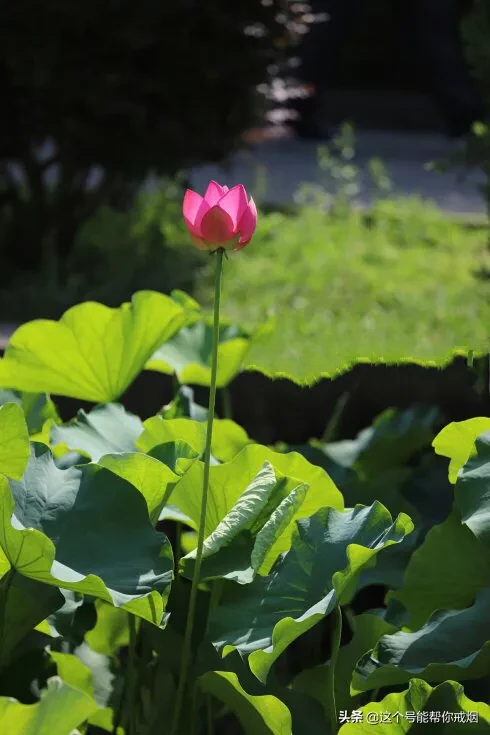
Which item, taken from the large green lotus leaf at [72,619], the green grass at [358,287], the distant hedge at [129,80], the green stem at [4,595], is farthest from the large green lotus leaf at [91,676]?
the distant hedge at [129,80]

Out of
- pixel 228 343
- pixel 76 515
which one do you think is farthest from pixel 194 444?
pixel 228 343

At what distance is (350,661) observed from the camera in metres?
1.30

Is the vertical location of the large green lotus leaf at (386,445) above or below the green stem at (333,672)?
below

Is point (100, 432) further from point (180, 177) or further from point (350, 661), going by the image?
point (180, 177)

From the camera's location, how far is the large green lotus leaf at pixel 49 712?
1041 millimetres

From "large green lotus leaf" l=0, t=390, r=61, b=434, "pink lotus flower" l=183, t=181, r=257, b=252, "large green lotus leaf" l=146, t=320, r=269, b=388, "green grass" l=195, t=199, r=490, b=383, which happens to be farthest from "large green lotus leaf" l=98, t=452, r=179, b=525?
"green grass" l=195, t=199, r=490, b=383

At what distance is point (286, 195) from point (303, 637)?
6.03 m

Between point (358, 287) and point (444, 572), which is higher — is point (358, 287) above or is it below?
below

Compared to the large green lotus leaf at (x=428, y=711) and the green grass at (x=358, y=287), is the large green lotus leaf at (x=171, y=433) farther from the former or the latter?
the green grass at (x=358, y=287)

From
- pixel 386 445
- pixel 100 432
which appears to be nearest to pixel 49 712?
pixel 100 432

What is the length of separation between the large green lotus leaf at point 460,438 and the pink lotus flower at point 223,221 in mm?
356

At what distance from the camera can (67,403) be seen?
2238 mm

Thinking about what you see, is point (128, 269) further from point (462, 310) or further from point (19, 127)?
point (462, 310)

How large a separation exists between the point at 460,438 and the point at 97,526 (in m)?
0.42
